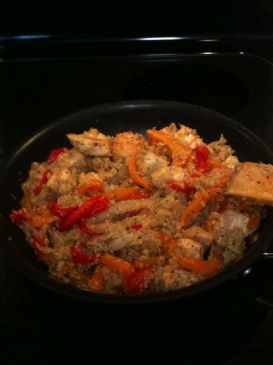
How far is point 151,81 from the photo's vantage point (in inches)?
69.5

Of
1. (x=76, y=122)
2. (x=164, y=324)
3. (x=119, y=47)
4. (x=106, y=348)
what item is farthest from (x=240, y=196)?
(x=119, y=47)

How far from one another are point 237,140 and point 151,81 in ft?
1.79

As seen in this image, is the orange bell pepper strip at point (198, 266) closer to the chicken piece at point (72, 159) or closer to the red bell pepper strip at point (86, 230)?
the red bell pepper strip at point (86, 230)

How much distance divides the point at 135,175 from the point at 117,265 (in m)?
0.31

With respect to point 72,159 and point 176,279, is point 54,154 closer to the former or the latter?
point 72,159

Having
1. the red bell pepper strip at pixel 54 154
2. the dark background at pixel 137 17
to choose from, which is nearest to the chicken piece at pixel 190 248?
the red bell pepper strip at pixel 54 154

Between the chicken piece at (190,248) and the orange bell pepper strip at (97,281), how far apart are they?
0.63ft

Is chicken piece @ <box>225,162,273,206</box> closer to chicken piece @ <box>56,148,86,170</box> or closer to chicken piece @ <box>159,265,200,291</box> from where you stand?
chicken piece @ <box>159,265,200,291</box>

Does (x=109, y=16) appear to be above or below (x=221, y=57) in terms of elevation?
above

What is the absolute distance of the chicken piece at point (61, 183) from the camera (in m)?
1.26

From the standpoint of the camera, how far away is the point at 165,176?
124 cm

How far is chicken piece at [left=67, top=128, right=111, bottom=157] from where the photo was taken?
1.35 metres

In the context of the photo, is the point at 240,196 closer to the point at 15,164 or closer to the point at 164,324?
the point at 164,324

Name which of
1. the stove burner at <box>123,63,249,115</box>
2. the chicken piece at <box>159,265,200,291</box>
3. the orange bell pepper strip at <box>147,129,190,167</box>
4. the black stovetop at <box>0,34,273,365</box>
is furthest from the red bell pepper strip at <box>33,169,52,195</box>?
the stove burner at <box>123,63,249,115</box>
